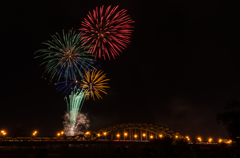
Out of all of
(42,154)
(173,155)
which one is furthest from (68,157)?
(42,154)

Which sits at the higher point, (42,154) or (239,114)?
(239,114)

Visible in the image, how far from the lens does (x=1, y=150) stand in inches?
1057

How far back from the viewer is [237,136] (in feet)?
155

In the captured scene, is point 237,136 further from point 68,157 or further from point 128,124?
point 128,124

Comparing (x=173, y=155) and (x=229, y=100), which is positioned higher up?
(x=229, y=100)

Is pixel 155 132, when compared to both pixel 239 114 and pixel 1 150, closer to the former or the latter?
pixel 239 114

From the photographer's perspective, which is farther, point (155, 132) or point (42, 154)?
point (155, 132)

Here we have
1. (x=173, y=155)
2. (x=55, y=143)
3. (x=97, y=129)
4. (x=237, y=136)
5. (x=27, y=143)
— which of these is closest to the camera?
(x=173, y=155)

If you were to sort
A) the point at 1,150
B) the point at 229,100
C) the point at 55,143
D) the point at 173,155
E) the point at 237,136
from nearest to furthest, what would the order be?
the point at 173,155 < the point at 1,150 < the point at 237,136 < the point at 229,100 < the point at 55,143

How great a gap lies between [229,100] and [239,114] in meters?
4.65

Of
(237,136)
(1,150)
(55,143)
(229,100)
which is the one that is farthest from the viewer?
(55,143)

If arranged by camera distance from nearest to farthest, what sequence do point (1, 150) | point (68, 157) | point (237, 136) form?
point (68, 157) → point (1, 150) → point (237, 136)

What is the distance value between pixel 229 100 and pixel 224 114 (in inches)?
180

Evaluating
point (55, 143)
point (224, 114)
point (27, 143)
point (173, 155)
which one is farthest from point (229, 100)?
point (27, 143)
